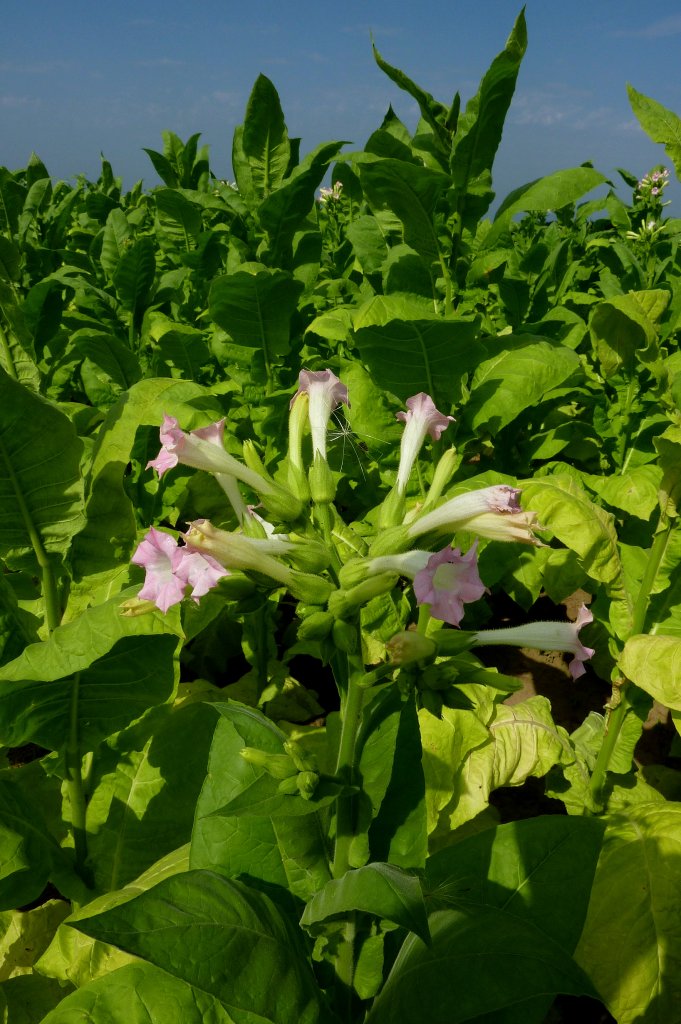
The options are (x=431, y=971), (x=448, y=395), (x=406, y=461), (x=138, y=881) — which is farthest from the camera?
(x=448, y=395)

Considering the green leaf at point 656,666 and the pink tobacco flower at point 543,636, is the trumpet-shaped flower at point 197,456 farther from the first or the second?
the green leaf at point 656,666

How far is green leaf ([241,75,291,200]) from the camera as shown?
3.28 meters

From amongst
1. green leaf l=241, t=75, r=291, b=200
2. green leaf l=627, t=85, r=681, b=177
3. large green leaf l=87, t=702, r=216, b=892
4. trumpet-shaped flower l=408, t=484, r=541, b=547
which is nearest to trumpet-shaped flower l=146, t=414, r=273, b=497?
trumpet-shaped flower l=408, t=484, r=541, b=547

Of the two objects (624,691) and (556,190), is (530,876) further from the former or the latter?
(556,190)

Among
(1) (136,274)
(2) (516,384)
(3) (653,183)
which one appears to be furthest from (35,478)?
(3) (653,183)

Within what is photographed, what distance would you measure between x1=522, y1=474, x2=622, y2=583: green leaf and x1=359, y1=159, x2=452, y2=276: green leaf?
101cm

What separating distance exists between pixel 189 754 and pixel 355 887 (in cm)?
100

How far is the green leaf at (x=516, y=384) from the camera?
8.48 feet

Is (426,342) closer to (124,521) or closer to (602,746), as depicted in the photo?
(124,521)

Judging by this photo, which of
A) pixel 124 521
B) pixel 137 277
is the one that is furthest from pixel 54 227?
pixel 124 521

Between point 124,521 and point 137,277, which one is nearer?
point 124,521

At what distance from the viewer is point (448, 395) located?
2564mm

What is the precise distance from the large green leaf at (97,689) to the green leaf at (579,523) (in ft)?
3.59

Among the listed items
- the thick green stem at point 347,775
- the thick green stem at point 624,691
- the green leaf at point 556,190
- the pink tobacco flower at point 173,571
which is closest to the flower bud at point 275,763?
Answer: the thick green stem at point 347,775
